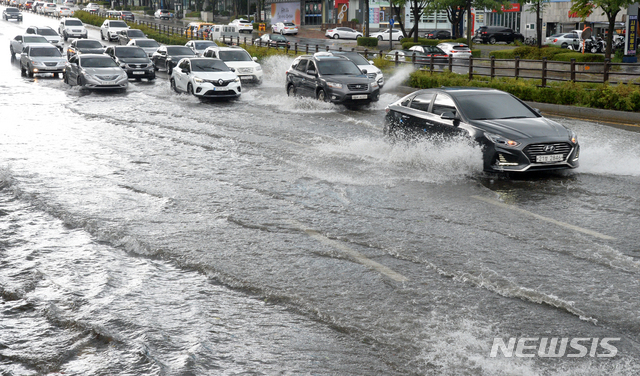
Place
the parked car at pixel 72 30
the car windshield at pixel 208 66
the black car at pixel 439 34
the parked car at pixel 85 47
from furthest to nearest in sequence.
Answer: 1. the black car at pixel 439 34
2. the parked car at pixel 72 30
3. the parked car at pixel 85 47
4. the car windshield at pixel 208 66

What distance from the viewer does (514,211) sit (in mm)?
9500

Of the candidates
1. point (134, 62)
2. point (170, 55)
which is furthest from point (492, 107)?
point (170, 55)

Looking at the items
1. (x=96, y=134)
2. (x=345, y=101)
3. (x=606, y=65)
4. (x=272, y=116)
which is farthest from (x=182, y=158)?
(x=606, y=65)

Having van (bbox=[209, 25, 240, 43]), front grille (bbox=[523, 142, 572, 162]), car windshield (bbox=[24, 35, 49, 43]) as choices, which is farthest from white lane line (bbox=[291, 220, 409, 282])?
van (bbox=[209, 25, 240, 43])

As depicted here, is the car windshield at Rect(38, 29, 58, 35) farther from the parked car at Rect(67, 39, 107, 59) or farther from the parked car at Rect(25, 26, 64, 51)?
the parked car at Rect(67, 39, 107, 59)

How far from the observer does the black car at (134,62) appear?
108ft

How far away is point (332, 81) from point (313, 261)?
Answer: 1499 cm

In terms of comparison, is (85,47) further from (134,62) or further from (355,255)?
(355,255)

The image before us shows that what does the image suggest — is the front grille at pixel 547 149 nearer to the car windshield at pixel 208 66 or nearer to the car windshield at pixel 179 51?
the car windshield at pixel 208 66

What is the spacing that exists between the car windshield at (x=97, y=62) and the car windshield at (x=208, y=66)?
4.66 metres

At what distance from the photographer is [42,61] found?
33750 mm

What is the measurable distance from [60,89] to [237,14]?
238ft

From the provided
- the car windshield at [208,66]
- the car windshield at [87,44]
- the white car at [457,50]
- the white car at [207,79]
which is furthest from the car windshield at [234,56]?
the white car at [457,50]

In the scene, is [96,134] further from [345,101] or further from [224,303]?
[224,303]
